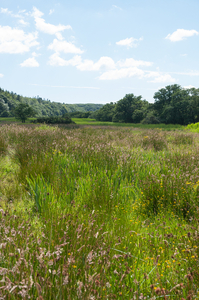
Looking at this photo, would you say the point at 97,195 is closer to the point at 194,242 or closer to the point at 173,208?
the point at 173,208

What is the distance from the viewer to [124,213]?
9.71ft

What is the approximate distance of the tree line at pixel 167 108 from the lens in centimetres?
4962

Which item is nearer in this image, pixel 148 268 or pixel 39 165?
pixel 148 268

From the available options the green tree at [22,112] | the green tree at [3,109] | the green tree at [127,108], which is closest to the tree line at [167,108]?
the green tree at [127,108]

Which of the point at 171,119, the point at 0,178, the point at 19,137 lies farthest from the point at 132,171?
the point at 171,119

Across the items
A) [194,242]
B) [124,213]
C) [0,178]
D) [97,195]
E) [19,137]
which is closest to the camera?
[194,242]

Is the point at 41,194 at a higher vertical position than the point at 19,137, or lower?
lower

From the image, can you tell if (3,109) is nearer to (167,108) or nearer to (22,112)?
(22,112)

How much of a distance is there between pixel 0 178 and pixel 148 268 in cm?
431

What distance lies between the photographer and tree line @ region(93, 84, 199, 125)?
49625mm

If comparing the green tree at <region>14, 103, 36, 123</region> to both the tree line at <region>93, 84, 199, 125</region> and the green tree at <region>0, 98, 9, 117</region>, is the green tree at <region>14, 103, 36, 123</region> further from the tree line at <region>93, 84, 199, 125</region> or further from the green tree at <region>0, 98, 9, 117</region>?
the green tree at <region>0, 98, 9, 117</region>

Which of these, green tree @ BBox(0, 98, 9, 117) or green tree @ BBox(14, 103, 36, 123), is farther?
green tree @ BBox(0, 98, 9, 117)

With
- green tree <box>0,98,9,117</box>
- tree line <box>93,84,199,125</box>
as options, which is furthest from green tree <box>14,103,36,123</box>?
green tree <box>0,98,9,117</box>

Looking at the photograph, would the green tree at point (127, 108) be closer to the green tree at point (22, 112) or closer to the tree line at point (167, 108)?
the tree line at point (167, 108)
